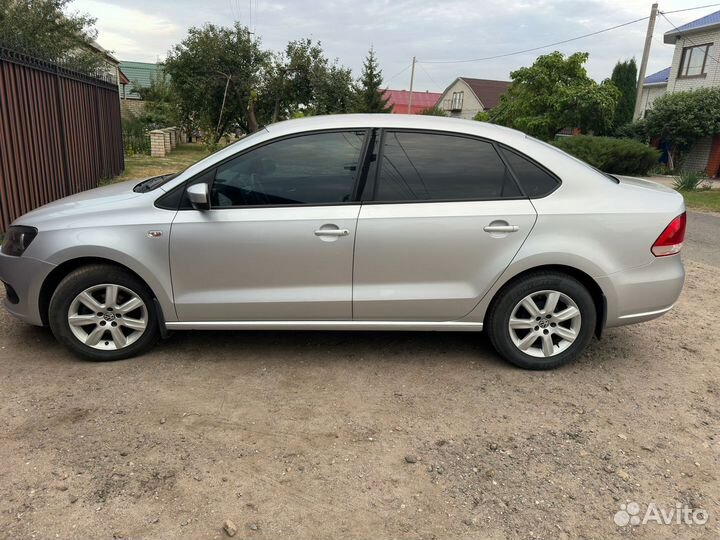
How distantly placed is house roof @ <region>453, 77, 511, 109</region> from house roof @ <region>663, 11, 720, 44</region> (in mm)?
24814

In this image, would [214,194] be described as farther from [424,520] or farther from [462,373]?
[424,520]

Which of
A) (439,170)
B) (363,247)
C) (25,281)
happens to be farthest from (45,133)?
(439,170)

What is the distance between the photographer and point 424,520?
243 cm

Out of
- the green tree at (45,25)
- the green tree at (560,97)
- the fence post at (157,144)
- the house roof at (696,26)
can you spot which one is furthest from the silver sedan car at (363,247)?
the house roof at (696,26)

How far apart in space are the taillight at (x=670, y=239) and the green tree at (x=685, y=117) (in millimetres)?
26140

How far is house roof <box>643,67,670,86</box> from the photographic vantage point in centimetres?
3421

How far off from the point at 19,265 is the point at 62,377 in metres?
0.84

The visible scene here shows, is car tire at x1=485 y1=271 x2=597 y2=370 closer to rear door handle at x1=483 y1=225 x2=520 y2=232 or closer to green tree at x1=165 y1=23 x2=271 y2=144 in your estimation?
rear door handle at x1=483 y1=225 x2=520 y2=232

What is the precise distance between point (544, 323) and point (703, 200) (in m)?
13.9

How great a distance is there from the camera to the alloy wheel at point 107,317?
3678 mm

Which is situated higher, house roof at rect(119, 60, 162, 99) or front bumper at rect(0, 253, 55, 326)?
house roof at rect(119, 60, 162, 99)

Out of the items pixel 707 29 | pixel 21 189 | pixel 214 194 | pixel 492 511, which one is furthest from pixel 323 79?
pixel 492 511

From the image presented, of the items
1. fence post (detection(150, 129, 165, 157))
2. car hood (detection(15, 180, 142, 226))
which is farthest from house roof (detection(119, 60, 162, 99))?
car hood (detection(15, 180, 142, 226))

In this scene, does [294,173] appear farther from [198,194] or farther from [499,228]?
[499,228]
